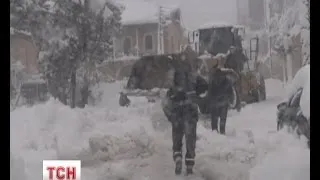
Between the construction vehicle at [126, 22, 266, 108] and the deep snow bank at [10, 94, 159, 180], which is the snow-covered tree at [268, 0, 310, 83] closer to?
the construction vehicle at [126, 22, 266, 108]

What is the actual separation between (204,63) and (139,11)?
36 cm

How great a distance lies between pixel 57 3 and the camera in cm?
185

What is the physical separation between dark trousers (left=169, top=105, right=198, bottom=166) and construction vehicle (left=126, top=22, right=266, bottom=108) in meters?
0.13

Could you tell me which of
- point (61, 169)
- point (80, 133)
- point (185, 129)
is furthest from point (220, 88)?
point (61, 169)

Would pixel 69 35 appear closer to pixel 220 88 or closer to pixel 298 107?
pixel 220 88

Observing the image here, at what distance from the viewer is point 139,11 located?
1.84 metres

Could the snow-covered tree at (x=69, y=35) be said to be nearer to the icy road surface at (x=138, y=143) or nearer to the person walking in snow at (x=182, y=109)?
the icy road surface at (x=138, y=143)

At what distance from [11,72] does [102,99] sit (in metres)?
0.41

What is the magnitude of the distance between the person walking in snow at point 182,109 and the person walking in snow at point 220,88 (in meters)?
0.07

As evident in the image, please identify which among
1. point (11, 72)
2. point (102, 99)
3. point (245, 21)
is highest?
point (245, 21)

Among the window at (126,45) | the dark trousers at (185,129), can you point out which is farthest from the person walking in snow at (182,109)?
the window at (126,45)

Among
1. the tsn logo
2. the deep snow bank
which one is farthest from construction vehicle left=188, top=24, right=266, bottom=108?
the tsn logo
